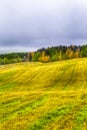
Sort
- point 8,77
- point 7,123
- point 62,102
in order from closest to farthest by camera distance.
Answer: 1. point 7,123
2. point 62,102
3. point 8,77

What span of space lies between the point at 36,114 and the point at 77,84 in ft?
98.3

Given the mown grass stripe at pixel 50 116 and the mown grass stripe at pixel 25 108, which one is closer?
the mown grass stripe at pixel 50 116

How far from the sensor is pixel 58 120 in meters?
21.8

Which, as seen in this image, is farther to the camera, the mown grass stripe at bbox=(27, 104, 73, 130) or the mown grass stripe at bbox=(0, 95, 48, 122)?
the mown grass stripe at bbox=(0, 95, 48, 122)

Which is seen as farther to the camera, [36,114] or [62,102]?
[62,102]

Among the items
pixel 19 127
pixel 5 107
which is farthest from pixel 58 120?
→ pixel 5 107

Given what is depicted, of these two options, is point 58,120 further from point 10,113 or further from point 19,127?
point 10,113

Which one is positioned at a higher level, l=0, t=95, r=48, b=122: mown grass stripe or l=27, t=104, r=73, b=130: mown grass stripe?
l=27, t=104, r=73, b=130: mown grass stripe

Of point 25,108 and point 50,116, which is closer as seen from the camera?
point 50,116

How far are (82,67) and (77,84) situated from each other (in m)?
15.5

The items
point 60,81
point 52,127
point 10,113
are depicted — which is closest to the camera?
point 52,127

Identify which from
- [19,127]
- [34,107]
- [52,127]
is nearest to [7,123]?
[19,127]

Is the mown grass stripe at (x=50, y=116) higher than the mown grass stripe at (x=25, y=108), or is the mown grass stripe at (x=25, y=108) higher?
the mown grass stripe at (x=50, y=116)

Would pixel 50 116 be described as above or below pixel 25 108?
above
